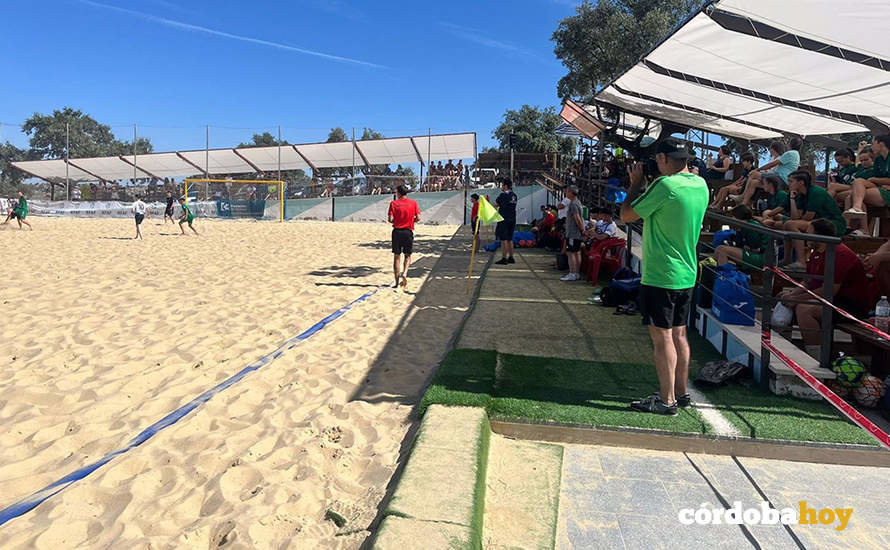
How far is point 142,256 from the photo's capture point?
1184 cm

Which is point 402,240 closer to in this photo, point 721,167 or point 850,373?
point 850,373

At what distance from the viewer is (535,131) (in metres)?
49.3

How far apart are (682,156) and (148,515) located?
11.8 feet

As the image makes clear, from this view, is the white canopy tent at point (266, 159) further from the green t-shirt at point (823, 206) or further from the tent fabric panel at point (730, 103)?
the green t-shirt at point (823, 206)

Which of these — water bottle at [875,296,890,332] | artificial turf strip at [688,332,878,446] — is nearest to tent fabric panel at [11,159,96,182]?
artificial turf strip at [688,332,878,446]

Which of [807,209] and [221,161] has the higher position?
[221,161]

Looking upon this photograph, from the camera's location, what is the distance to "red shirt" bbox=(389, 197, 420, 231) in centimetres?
855

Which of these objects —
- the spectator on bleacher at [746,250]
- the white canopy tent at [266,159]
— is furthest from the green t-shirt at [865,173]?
the white canopy tent at [266,159]

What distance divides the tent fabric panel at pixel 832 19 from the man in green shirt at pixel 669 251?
354 cm

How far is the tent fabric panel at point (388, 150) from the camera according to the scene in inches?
1193

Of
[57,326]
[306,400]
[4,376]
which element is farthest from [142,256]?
[306,400]

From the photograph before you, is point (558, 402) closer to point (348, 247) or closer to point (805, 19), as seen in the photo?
point (805, 19)

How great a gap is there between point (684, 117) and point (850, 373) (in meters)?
9.16

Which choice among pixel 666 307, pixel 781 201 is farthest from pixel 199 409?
pixel 781 201
